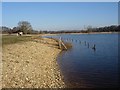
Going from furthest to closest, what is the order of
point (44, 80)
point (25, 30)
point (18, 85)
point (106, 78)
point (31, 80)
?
point (25, 30), point (106, 78), point (44, 80), point (31, 80), point (18, 85)

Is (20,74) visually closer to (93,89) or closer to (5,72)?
(5,72)

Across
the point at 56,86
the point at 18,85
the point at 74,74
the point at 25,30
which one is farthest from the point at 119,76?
the point at 25,30

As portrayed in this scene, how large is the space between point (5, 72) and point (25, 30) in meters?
115

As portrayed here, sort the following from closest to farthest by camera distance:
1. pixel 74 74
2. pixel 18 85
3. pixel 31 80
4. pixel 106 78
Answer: pixel 18 85
pixel 31 80
pixel 106 78
pixel 74 74

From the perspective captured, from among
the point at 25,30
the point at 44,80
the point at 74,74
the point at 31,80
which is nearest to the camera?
the point at 31,80

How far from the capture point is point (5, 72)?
1722 centimetres

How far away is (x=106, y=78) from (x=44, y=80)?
6.43 m

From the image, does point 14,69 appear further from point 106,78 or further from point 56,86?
point 106,78

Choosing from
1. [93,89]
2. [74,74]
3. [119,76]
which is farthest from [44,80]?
[119,76]

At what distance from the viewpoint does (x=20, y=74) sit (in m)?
17.6

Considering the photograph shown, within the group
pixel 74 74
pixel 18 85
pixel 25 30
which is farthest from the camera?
pixel 25 30

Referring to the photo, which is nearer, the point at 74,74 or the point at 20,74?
the point at 20,74

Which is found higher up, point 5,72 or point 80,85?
point 5,72

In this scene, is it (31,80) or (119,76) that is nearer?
(31,80)
